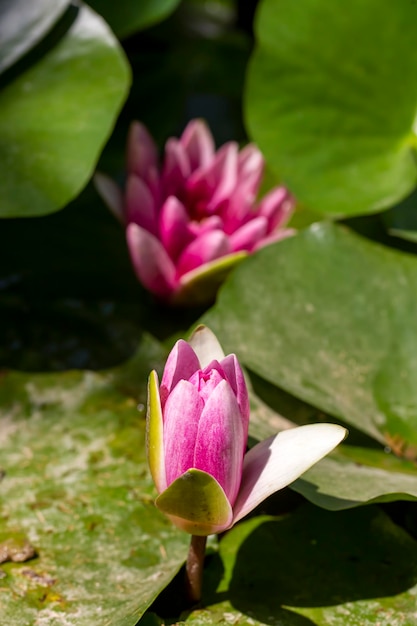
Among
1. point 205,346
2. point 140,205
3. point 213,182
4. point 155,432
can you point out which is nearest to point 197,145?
point 213,182

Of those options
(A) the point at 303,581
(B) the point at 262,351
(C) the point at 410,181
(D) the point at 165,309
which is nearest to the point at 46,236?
(D) the point at 165,309

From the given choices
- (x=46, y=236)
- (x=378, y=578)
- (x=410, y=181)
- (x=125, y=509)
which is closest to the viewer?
(x=378, y=578)

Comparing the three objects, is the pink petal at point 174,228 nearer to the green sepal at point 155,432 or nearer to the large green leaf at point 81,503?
the large green leaf at point 81,503

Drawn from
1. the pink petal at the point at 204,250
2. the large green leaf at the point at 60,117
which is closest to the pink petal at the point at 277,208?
the pink petal at the point at 204,250

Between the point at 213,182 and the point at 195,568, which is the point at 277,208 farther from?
the point at 195,568

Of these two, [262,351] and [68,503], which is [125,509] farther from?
[262,351]
